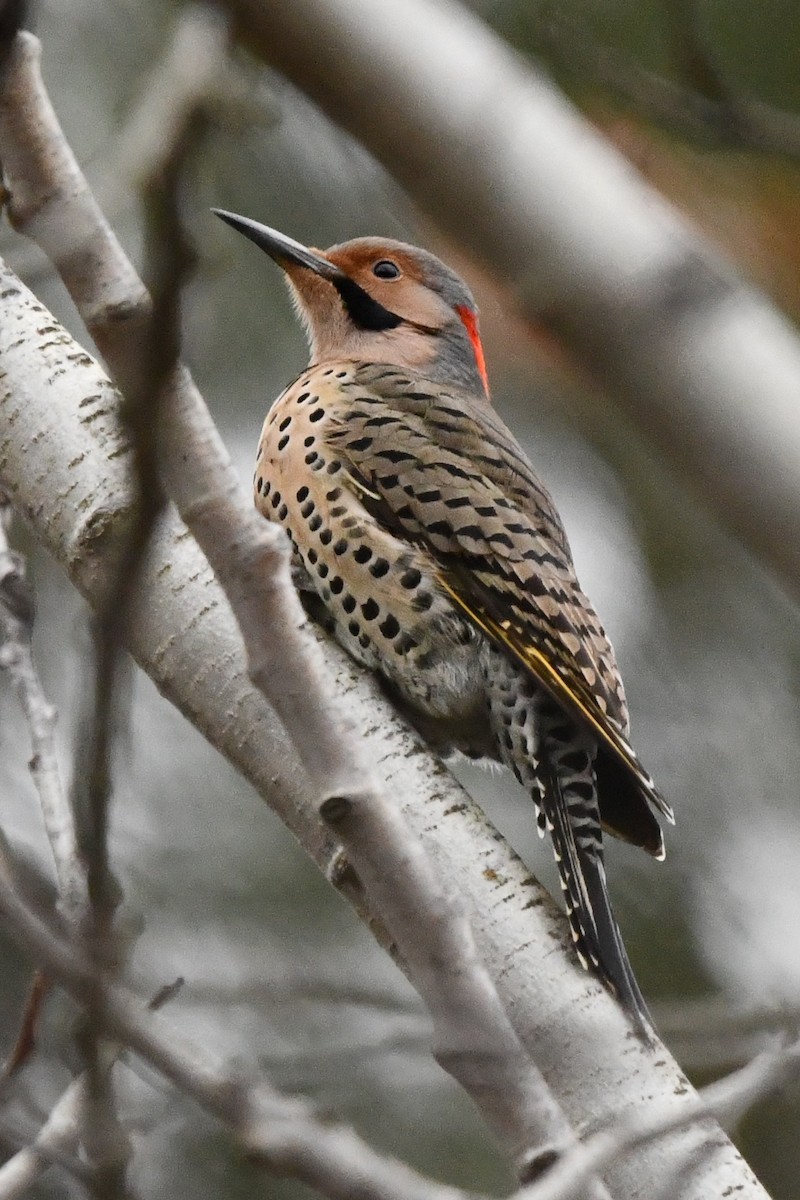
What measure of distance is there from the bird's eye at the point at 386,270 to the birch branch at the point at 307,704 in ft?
9.50

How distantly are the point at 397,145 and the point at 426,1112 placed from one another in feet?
16.9

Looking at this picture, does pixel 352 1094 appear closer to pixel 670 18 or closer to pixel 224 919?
pixel 224 919

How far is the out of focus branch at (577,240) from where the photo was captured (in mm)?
1368

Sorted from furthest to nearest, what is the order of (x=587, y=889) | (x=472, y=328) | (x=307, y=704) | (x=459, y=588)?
1. (x=472, y=328)
2. (x=459, y=588)
3. (x=587, y=889)
4. (x=307, y=704)

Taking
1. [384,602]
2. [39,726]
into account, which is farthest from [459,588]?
[39,726]

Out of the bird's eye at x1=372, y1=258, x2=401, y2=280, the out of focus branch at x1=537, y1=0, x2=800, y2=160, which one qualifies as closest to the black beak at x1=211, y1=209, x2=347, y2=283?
the bird's eye at x1=372, y1=258, x2=401, y2=280

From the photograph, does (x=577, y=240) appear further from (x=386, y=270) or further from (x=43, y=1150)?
(x=386, y=270)

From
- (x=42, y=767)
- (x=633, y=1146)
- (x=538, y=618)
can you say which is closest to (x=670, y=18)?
(x=538, y=618)

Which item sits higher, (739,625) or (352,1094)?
(739,625)

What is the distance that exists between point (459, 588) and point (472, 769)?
117 inches

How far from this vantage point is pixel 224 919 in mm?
6129

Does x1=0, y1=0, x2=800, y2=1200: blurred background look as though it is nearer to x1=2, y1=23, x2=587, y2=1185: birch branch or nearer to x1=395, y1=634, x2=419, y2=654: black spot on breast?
x1=395, y1=634, x2=419, y2=654: black spot on breast

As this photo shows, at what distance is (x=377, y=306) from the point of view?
4.93 m

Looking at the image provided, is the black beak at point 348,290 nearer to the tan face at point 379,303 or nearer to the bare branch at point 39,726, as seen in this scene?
the tan face at point 379,303
